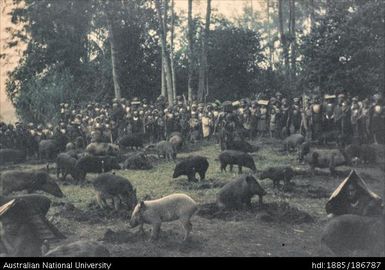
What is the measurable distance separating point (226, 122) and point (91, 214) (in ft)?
36.3

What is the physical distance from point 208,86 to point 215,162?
18.4 m

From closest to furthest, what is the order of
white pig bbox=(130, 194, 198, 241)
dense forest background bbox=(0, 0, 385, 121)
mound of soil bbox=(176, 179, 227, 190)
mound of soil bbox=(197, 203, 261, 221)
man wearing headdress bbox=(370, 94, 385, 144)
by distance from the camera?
white pig bbox=(130, 194, 198, 241) < mound of soil bbox=(197, 203, 261, 221) < mound of soil bbox=(176, 179, 227, 190) < man wearing headdress bbox=(370, 94, 385, 144) < dense forest background bbox=(0, 0, 385, 121)

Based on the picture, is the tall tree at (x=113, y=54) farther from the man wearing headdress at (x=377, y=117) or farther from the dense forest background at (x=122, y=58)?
the man wearing headdress at (x=377, y=117)

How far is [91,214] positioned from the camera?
44.8ft

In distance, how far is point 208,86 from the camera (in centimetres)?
A: 3900

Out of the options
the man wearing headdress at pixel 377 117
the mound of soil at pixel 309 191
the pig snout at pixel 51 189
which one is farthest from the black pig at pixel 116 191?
the man wearing headdress at pixel 377 117

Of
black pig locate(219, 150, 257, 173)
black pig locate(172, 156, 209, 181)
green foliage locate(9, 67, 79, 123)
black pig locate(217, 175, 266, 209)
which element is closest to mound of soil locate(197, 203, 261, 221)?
black pig locate(217, 175, 266, 209)

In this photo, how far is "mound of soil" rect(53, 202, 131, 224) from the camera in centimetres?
1321

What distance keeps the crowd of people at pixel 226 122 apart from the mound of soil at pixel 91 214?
9.16 metres

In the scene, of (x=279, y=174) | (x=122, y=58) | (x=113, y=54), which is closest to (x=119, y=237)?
(x=279, y=174)

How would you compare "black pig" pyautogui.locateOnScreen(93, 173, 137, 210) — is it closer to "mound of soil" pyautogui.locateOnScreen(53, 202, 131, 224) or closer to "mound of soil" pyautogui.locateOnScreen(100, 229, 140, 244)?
"mound of soil" pyautogui.locateOnScreen(53, 202, 131, 224)

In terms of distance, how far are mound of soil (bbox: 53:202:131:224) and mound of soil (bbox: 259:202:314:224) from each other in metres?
3.48

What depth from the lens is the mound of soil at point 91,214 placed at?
1321cm
